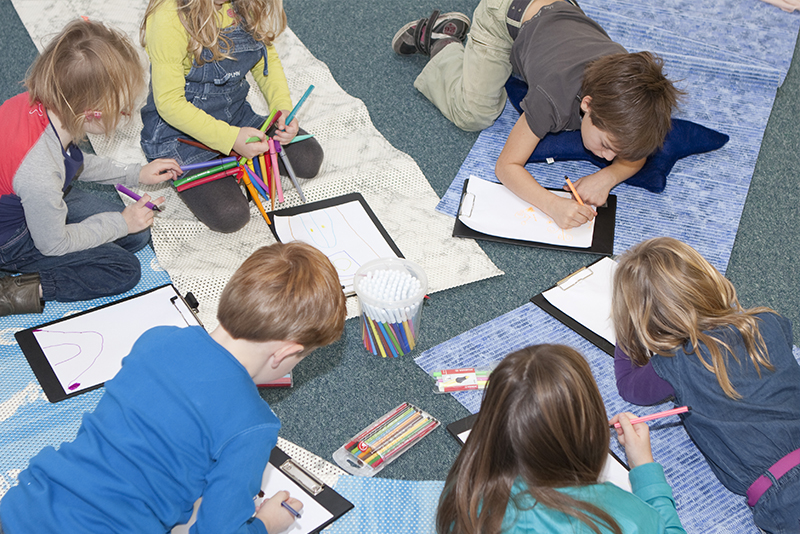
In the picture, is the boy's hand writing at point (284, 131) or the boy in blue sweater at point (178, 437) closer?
the boy in blue sweater at point (178, 437)

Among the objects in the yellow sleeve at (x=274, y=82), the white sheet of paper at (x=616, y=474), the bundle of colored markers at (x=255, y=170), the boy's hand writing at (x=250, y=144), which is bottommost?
the white sheet of paper at (x=616, y=474)

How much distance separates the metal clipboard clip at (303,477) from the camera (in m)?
1.20

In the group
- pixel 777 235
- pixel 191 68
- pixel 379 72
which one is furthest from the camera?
pixel 379 72

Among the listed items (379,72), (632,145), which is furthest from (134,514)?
(379,72)

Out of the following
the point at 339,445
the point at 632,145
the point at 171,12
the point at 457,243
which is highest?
the point at 171,12

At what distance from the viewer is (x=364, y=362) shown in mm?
1451

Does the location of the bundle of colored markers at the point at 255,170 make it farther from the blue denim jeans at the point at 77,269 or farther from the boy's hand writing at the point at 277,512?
the boy's hand writing at the point at 277,512

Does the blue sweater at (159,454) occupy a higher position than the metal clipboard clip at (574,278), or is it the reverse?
the blue sweater at (159,454)

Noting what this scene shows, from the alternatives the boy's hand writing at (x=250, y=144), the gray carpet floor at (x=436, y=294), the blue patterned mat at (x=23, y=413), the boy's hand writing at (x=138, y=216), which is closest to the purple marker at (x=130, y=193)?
the boy's hand writing at (x=138, y=216)

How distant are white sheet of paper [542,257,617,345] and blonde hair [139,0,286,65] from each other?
36.1 inches

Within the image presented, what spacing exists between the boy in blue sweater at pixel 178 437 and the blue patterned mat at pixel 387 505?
254 mm

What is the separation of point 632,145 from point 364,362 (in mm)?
791

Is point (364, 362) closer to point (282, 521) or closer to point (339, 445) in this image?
point (339, 445)

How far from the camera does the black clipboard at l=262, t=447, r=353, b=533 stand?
1192 mm
